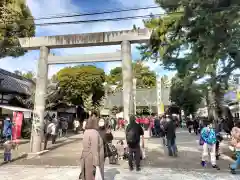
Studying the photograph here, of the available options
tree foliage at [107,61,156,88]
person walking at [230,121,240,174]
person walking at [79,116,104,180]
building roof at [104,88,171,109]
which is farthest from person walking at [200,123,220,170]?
tree foliage at [107,61,156,88]

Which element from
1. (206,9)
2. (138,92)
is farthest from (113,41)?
(138,92)

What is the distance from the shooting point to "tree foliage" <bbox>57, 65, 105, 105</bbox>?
27916 mm

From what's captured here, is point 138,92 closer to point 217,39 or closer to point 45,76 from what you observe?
point 45,76

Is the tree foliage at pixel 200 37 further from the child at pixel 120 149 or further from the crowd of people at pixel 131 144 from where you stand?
the child at pixel 120 149

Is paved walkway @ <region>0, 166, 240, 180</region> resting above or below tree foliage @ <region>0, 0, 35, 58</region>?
below

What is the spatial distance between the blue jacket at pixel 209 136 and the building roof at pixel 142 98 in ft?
99.3

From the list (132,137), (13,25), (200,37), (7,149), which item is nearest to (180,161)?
(132,137)

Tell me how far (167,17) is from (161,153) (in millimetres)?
5928

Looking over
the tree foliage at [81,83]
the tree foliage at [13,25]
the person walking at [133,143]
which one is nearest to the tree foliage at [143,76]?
the tree foliage at [81,83]

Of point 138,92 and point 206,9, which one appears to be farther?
point 138,92

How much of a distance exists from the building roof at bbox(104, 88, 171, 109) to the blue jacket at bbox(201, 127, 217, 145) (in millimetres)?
30273

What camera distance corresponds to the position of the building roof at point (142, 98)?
130ft

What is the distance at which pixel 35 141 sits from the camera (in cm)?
1084

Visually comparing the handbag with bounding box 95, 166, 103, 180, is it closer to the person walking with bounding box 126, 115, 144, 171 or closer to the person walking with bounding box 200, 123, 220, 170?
the person walking with bounding box 126, 115, 144, 171
